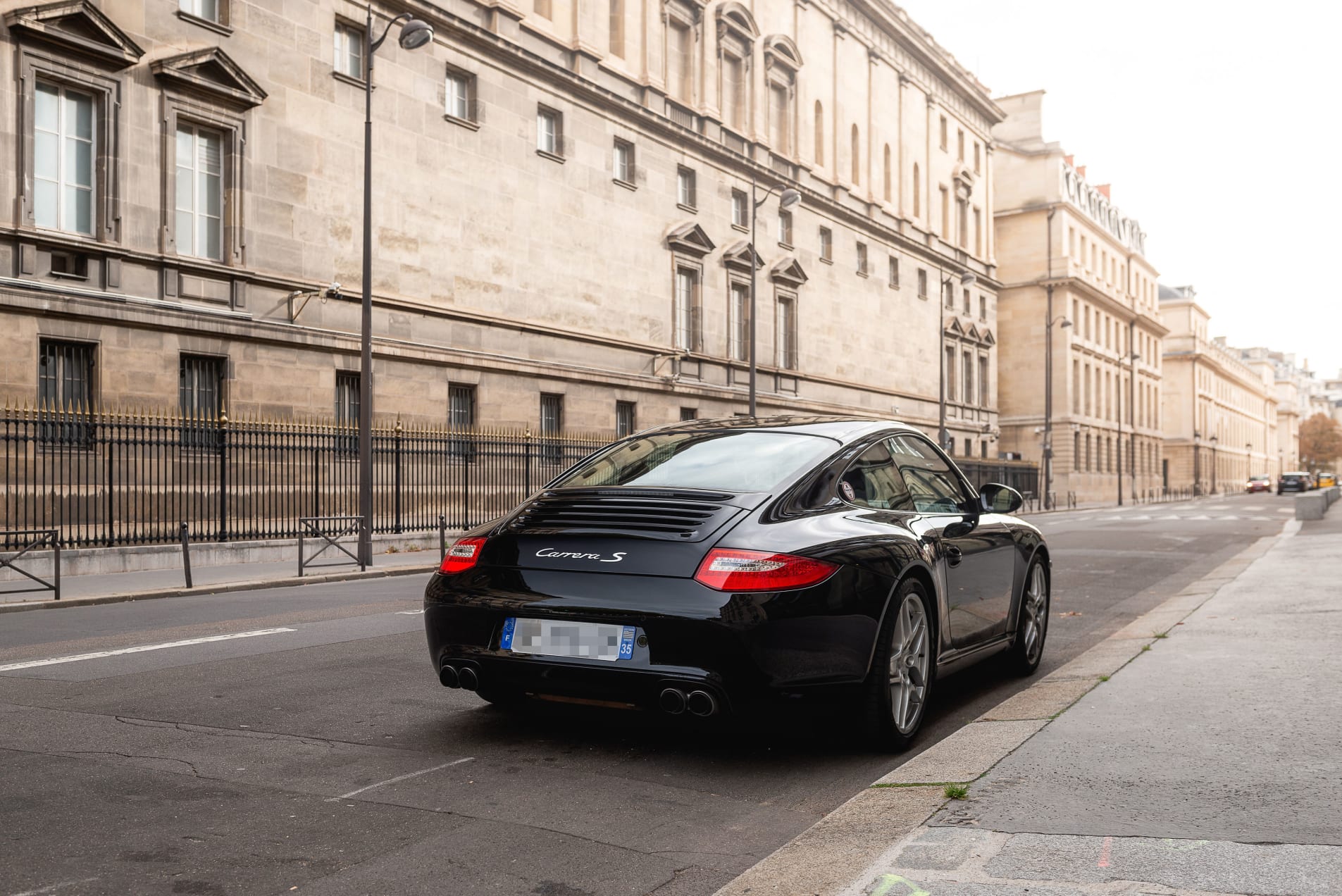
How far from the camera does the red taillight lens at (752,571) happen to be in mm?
4754

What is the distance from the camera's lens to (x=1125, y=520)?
3725 cm

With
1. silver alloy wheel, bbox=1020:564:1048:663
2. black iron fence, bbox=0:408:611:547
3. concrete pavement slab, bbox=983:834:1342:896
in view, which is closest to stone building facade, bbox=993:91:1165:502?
black iron fence, bbox=0:408:611:547

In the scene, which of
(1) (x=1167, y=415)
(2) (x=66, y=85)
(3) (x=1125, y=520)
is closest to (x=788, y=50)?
(3) (x=1125, y=520)

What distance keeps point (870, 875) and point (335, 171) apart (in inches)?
983

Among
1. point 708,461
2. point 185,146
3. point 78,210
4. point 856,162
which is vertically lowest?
point 708,461

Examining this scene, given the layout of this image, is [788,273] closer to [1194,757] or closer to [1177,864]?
[1194,757]

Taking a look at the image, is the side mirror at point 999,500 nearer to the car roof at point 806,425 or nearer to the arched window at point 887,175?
the car roof at point 806,425

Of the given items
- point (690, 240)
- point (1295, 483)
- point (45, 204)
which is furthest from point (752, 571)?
point (1295, 483)

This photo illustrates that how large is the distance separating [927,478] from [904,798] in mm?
2533

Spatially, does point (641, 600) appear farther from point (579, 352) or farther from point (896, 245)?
point (896, 245)

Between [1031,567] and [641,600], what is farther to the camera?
[1031,567]

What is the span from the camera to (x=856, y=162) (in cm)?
5225

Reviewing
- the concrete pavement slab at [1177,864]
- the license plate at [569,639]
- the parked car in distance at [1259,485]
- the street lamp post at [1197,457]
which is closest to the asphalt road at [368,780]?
the license plate at [569,639]

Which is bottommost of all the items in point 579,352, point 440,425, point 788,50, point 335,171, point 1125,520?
point 1125,520
